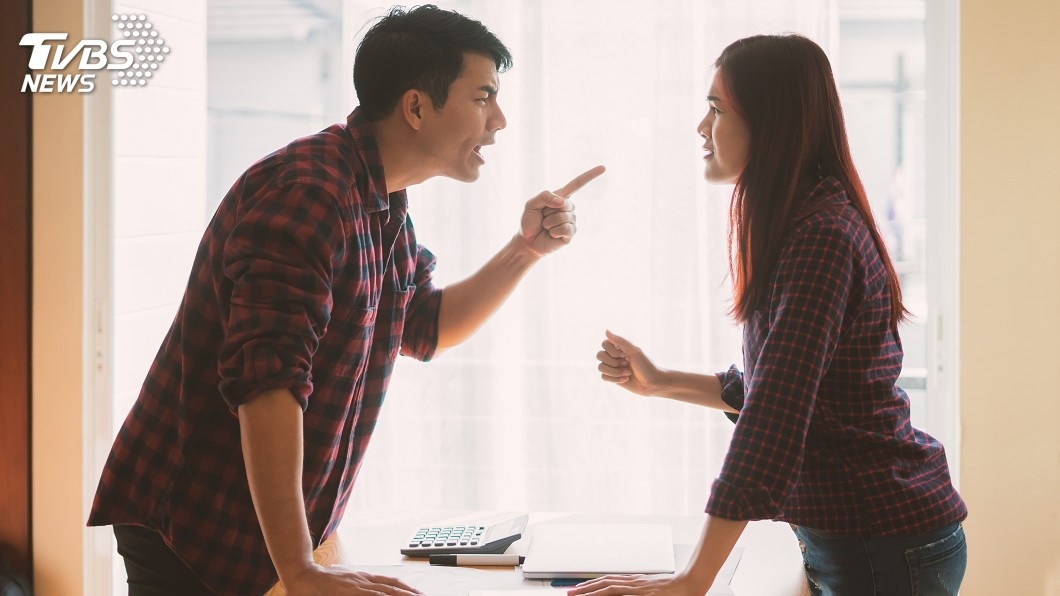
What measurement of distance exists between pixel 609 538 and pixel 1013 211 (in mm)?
1611

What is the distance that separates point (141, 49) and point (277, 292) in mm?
2041

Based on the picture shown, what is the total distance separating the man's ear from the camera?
162cm

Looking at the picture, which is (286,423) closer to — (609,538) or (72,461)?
(609,538)

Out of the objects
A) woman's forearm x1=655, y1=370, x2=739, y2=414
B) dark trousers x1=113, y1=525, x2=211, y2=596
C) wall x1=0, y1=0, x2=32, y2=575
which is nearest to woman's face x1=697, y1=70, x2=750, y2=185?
woman's forearm x1=655, y1=370, x2=739, y2=414

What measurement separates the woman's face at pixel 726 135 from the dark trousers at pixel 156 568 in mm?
1066

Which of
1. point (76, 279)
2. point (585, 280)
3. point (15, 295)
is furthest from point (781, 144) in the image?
point (15, 295)

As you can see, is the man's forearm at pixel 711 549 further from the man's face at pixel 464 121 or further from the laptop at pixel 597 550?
the man's face at pixel 464 121

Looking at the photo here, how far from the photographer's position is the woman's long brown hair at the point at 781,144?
4.58 feet

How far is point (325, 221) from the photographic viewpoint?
4.34ft

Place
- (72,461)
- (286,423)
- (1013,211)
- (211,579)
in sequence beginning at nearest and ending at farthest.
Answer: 1. (286,423)
2. (211,579)
3. (1013,211)
4. (72,461)

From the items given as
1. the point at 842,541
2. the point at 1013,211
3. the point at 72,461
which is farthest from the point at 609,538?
the point at 72,461

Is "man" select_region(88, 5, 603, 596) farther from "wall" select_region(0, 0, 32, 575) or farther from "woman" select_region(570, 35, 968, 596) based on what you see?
"wall" select_region(0, 0, 32, 575)

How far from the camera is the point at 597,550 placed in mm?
1510

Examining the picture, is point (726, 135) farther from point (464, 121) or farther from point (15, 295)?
point (15, 295)
